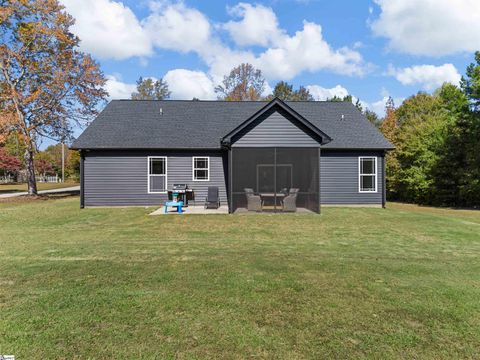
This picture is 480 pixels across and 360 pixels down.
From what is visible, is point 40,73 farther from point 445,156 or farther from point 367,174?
point 445,156

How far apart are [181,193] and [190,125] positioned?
439 centimetres

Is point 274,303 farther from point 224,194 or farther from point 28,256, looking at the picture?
point 224,194

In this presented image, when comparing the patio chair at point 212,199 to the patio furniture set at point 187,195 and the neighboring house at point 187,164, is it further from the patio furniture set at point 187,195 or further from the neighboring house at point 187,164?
the neighboring house at point 187,164

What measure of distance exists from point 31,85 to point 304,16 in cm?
1961

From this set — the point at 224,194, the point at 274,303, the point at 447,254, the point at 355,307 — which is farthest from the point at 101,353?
the point at 224,194

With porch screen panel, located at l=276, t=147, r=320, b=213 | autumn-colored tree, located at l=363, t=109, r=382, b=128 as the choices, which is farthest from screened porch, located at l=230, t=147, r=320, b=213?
autumn-colored tree, located at l=363, t=109, r=382, b=128

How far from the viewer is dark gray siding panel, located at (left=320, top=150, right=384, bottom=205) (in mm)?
15586

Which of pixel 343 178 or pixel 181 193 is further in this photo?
pixel 343 178

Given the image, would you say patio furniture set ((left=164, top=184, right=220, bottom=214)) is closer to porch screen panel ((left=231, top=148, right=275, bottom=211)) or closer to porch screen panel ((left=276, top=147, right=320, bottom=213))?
porch screen panel ((left=231, top=148, right=275, bottom=211))

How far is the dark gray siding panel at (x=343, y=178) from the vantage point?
51.1 feet

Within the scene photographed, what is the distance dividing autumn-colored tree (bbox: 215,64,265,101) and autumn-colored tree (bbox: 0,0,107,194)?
866 inches

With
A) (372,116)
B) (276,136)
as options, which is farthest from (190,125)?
(372,116)

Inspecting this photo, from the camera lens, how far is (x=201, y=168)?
1555cm

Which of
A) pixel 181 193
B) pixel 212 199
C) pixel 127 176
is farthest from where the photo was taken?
pixel 127 176
